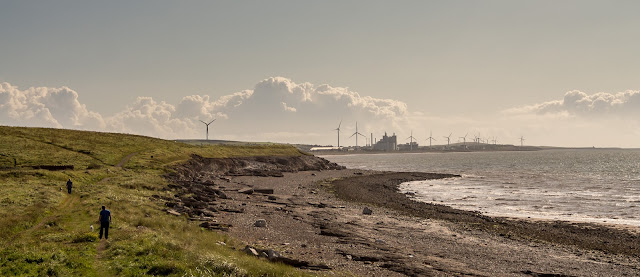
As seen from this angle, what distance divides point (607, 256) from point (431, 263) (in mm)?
16154

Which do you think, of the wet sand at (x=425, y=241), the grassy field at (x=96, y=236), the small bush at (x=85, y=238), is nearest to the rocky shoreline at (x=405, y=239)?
the wet sand at (x=425, y=241)

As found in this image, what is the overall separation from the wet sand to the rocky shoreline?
0.08 metres

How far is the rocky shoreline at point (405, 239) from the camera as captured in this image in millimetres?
27531

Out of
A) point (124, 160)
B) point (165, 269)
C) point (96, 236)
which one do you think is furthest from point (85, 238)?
Answer: point (124, 160)

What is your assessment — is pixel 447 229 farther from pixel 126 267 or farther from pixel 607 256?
pixel 126 267

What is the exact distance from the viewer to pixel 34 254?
840 inches

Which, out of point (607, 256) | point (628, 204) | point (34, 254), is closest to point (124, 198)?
point (34, 254)

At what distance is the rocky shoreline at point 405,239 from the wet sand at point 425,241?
8cm


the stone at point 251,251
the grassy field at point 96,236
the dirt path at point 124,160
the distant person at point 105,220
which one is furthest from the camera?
the dirt path at point 124,160

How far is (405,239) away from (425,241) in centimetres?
Result: 167

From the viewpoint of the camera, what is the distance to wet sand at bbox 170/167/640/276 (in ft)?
90.3

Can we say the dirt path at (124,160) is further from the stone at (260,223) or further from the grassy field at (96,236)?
the stone at (260,223)

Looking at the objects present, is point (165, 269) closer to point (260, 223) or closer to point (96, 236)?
point (96, 236)

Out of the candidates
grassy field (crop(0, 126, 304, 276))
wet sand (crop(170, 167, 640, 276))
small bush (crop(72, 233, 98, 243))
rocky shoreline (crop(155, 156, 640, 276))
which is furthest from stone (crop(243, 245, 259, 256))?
small bush (crop(72, 233, 98, 243))
